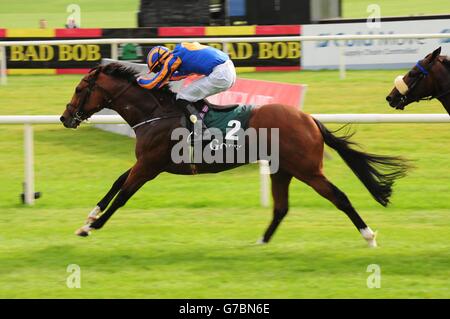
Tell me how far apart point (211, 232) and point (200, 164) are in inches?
25.0

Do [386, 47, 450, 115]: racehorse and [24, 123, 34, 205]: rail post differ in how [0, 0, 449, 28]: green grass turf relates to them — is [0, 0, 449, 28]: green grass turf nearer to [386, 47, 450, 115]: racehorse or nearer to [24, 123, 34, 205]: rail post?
[24, 123, 34, 205]: rail post

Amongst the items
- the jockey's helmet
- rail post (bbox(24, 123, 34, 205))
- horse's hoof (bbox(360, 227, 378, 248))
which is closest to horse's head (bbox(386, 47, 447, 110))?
horse's hoof (bbox(360, 227, 378, 248))

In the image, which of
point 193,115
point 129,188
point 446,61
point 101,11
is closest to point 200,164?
point 193,115

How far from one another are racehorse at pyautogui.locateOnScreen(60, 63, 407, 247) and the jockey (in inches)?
5.6

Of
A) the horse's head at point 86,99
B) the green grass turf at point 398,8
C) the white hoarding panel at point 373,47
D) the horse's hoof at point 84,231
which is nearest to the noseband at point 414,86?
the horse's head at point 86,99

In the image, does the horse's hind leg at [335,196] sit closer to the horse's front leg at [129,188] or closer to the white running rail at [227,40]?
the horse's front leg at [129,188]

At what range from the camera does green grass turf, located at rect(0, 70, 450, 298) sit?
575 centimetres

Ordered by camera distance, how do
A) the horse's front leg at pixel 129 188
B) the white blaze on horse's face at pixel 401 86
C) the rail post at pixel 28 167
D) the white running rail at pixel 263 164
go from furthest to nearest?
the rail post at pixel 28 167, the white running rail at pixel 263 164, the horse's front leg at pixel 129 188, the white blaze on horse's face at pixel 401 86

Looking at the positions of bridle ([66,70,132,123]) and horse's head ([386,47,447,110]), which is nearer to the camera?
horse's head ([386,47,447,110])

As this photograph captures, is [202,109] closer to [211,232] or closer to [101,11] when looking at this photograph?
[211,232]

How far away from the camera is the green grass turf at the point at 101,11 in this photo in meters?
30.1

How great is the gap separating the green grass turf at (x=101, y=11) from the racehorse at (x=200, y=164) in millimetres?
21984

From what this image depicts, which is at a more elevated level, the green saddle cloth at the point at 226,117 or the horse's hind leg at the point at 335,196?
the green saddle cloth at the point at 226,117

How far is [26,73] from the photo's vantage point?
17.2 meters
